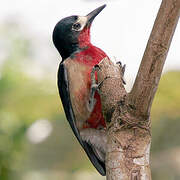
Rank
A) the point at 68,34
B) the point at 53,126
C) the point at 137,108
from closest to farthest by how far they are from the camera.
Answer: the point at 137,108 → the point at 68,34 → the point at 53,126

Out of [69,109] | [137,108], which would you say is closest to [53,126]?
[69,109]

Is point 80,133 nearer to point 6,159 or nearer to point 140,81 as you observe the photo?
point 140,81

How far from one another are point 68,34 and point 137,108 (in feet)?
4.80

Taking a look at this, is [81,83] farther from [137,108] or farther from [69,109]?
[137,108]

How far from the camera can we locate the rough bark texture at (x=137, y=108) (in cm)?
247

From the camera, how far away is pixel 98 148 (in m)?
3.91

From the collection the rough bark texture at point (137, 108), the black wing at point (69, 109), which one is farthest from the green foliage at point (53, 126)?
the rough bark texture at point (137, 108)

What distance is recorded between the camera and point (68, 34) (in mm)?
3984

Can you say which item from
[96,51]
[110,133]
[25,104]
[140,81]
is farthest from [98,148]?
[25,104]

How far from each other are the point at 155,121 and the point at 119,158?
12.0 feet

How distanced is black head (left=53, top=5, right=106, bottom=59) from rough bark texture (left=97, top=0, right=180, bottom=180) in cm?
110

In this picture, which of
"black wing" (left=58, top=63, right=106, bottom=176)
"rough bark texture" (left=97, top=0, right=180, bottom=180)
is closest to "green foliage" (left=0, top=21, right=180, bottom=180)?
"black wing" (left=58, top=63, right=106, bottom=176)

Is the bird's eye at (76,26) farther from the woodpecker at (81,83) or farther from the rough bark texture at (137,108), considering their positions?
the rough bark texture at (137,108)

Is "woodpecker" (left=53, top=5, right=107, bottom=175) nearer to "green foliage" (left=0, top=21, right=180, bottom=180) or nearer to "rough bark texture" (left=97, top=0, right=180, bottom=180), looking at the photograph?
"rough bark texture" (left=97, top=0, right=180, bottom=180)
